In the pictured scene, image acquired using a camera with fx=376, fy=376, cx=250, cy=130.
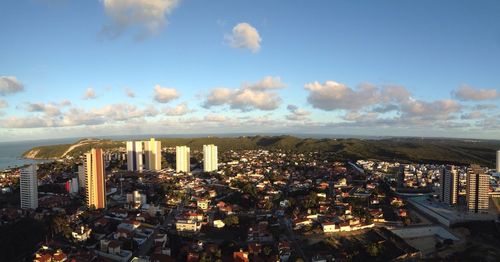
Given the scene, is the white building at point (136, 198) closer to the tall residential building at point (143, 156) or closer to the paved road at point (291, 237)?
the paved road at point (291, 237)

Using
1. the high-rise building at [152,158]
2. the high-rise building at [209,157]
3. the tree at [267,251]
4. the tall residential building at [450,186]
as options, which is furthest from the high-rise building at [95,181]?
the tall residential building at [450,186]

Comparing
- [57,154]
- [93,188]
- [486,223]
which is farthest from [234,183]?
[57,154]

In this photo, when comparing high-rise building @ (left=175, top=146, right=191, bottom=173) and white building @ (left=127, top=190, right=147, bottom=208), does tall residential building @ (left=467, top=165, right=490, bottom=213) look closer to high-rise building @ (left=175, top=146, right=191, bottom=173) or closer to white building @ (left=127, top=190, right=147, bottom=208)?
white building @ (left=127, top=190, right=147, bottom=208)

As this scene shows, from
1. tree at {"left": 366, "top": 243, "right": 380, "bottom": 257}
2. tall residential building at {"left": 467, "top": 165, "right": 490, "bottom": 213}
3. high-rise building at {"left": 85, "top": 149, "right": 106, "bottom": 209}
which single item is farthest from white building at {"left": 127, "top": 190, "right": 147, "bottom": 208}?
tall residential building at {"left": 467, "top": 165, "right": 490, "bottom": 213}

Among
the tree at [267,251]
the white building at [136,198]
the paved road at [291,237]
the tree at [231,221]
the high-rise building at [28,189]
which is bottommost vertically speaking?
the paved road at [291,237]

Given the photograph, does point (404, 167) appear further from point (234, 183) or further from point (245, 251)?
point (245, 251)
